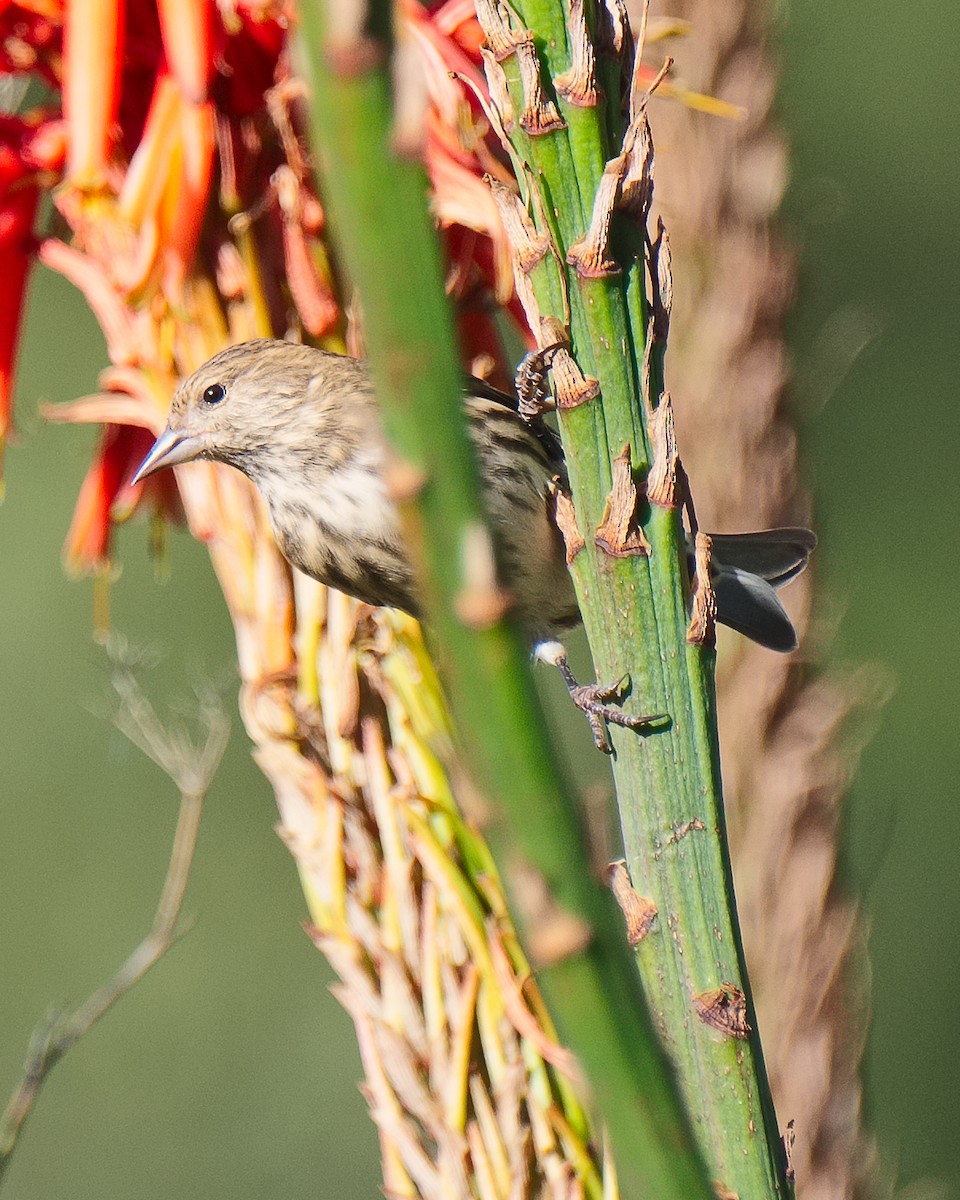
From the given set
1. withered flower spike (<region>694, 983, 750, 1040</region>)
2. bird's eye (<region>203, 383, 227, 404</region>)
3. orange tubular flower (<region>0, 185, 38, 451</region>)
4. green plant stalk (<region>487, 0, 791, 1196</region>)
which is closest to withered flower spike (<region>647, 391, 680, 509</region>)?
green plant stalk (<region>487, 0, 791, 1196</region>)

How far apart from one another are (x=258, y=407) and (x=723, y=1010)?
1.14 m

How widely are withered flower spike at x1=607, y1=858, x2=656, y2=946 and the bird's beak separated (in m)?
0.60

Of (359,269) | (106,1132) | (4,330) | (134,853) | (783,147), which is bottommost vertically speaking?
(106,1132)

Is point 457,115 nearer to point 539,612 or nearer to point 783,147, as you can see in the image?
point 539,612

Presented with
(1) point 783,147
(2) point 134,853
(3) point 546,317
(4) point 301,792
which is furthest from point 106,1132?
(3) point 546,317

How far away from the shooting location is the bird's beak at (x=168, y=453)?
1.25m

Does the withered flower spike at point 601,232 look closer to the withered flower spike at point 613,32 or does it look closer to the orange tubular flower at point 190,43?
the withered flower spike at point 613,32

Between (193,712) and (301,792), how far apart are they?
0.61 metres

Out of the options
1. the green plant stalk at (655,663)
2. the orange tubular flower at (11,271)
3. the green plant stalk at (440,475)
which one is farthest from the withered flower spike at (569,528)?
the orange tubular flower at (11,271)

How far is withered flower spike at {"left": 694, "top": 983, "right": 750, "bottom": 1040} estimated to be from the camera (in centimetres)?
77

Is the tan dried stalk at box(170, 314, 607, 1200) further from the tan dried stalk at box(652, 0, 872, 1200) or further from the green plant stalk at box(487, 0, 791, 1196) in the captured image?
the tan dried stalk at box(652, 0, 872, 1200)

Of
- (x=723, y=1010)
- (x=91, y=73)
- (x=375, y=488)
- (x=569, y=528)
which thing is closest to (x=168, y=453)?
(x=91, y=73)

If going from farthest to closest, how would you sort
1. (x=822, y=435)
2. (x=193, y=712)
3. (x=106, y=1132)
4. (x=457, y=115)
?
1. (x=822, y=435)
2. (x=106, y=1132)
3. (x=193, y=712)
4. (x=457, y=115)

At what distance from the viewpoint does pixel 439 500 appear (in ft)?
1.45
